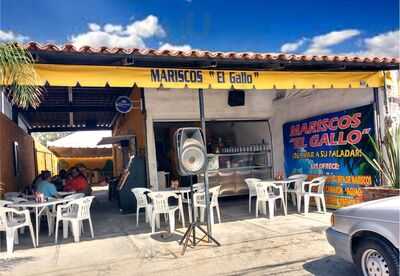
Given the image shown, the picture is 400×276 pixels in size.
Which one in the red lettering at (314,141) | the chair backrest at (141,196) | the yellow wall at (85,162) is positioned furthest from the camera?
the yellow wall at (85,162)

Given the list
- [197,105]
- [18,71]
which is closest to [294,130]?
[197,105]

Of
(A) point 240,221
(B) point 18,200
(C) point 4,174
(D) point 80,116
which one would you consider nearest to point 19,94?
(B) point 18,200

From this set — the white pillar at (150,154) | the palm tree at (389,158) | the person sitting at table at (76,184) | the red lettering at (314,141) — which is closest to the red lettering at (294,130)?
the red lettering at (314,141)

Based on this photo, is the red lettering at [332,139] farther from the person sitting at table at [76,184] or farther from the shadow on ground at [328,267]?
the person sitting at table at [76,184]

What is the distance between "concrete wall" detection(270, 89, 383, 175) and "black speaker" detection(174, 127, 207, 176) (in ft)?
12.4

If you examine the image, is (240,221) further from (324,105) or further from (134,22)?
(134,22)

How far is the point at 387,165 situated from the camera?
612cm

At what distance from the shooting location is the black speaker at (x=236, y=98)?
938 centimetres

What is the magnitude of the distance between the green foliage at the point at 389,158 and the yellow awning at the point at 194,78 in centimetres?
117

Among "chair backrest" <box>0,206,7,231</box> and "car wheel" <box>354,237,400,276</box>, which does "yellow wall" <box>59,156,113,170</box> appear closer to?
"chair backrest" <box>0,206,7,231</box>

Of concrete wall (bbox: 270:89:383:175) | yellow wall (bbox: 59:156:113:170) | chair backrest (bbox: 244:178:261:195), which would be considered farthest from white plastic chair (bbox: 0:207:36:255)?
yellow wall (bbox: 59:156:113:170)

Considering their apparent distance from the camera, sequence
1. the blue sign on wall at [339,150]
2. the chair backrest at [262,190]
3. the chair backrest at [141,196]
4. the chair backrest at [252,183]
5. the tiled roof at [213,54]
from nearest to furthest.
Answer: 1. the tiled roof at [213,54]
2. the blue sign on wall at [339,150]
3. the chair backrest at [141,196]
4. the chair backrest at [262,190]
5. the chair backrest at [252,183]

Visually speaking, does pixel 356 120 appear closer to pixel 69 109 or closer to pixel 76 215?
pixel 76 215

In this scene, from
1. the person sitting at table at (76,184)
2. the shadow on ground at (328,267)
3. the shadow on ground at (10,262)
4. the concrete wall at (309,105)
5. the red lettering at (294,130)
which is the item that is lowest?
the shadow on ground at (328,267)
